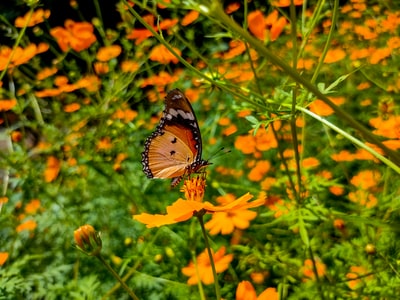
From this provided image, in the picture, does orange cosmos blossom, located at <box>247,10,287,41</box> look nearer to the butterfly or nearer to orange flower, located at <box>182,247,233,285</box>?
the butterfly

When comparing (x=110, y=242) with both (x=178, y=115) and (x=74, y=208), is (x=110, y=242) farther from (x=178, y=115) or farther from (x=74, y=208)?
(x=178, y=115)

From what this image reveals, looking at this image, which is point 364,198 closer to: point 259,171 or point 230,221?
point 230,221

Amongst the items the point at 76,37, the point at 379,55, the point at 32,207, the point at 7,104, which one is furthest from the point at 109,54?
the point at 379,55

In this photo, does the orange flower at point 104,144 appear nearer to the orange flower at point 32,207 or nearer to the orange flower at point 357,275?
the orange flower at point 32,207

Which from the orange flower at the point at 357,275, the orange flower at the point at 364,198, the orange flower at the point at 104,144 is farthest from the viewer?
the orange flower at the point at 104,144

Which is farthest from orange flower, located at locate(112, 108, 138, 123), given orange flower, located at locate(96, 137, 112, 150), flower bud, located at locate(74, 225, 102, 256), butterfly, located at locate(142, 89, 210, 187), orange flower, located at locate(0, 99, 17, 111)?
flower bud, located at locate(74, 225, 102, 256)

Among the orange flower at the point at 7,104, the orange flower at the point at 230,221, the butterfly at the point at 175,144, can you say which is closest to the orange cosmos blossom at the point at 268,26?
the butterfly at the point at 175,144
